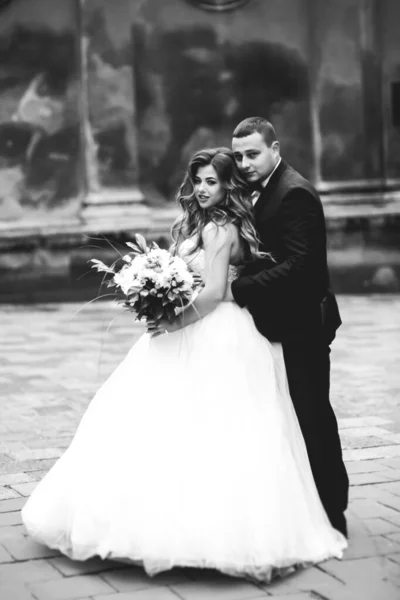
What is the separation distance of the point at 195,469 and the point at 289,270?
2.89ft

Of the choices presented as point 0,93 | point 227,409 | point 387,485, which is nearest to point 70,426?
point 387,485

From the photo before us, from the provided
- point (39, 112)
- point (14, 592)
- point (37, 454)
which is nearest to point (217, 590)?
point (14, 592)

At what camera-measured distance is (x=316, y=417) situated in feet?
13.5

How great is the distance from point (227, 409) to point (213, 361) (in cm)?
21

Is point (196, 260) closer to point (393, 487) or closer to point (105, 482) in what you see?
point (105, 482)

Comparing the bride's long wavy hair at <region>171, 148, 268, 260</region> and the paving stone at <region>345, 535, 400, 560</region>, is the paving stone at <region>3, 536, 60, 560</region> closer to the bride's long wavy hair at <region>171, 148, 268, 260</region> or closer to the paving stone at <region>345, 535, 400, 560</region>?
the paving stone at <region>345, 535, 400, 560</region>

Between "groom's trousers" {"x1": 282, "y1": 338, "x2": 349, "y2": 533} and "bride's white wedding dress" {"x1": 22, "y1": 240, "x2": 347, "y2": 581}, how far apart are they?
0.06 m

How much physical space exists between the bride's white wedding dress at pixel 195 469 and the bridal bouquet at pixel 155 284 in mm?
161

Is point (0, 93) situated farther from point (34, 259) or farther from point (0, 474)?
point (0, 474)

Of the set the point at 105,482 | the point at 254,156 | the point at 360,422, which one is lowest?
the point at 360,422

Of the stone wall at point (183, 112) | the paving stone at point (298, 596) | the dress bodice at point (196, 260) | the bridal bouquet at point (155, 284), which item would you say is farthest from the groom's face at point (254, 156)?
the stone wall at point (183, 112)

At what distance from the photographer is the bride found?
365 centimetres

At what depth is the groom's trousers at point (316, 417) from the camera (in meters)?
4.10

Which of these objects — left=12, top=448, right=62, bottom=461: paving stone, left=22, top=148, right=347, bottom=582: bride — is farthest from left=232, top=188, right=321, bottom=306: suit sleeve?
left=12, top=448, right=62, bottom=461: paving stone
